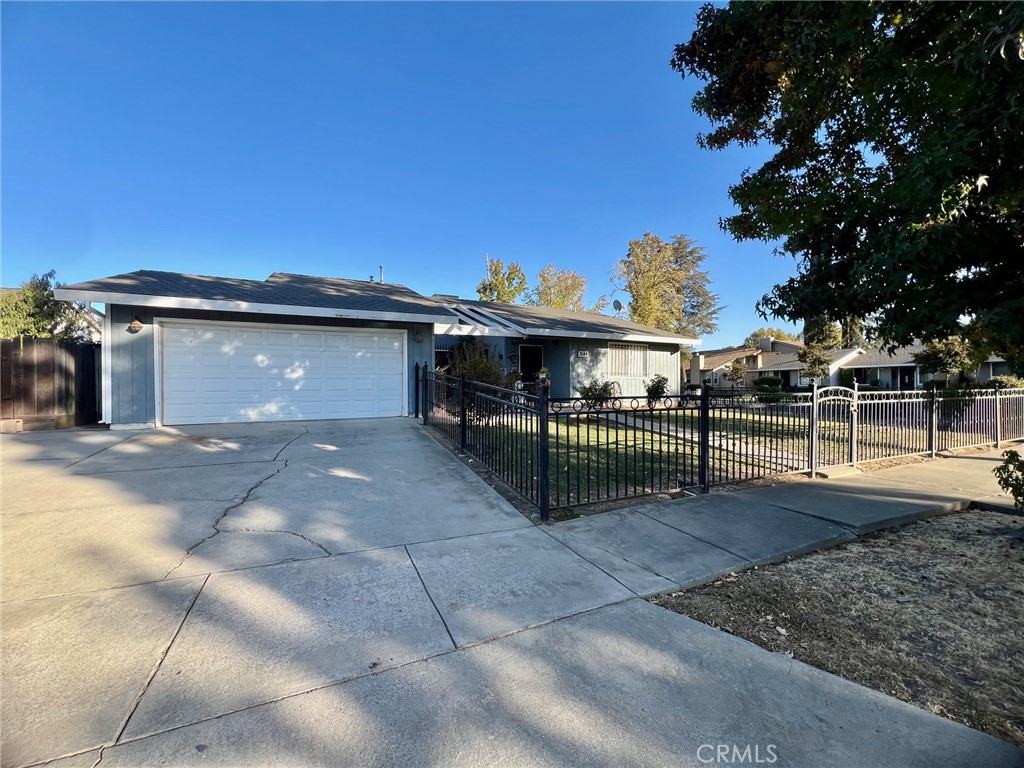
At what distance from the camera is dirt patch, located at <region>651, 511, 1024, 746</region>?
6.94 feet

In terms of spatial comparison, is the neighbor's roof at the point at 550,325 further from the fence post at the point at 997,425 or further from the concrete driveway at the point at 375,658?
the concrete driveway at the point at 375,658

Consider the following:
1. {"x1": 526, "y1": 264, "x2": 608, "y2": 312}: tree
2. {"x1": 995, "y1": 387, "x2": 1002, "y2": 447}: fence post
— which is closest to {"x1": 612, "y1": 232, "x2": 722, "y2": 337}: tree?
{"x1": 526, "y1": 264, "x2": 608, "y2": 312}: tree

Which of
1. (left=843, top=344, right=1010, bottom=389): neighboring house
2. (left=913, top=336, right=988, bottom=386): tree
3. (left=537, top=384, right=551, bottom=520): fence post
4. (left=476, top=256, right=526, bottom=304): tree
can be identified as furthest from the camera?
(left=476, top=256, right=526, bottom=304): tree

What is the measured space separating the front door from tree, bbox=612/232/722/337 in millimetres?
14745

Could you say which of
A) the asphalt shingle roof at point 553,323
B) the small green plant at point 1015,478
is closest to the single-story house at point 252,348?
the asphalt shingle roof at point 553,323

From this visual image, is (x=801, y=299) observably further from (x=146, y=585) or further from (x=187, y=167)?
(x=187, y=167)

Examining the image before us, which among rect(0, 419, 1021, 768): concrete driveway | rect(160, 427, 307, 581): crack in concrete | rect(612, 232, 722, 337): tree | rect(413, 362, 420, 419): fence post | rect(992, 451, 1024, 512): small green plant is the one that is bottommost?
rect(0, 419, 1021, 768): concrete driveway

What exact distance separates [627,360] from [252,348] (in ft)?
39.7

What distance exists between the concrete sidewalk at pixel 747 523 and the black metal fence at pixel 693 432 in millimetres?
478

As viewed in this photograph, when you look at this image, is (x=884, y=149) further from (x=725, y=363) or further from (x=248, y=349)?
(x=725, y=363)

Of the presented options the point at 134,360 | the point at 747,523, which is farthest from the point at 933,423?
the point at 134,360

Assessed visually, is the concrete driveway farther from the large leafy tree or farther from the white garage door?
the white garage door

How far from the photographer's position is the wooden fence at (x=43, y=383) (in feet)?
27.8

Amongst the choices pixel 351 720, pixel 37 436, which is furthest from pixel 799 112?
pixel 37 436
